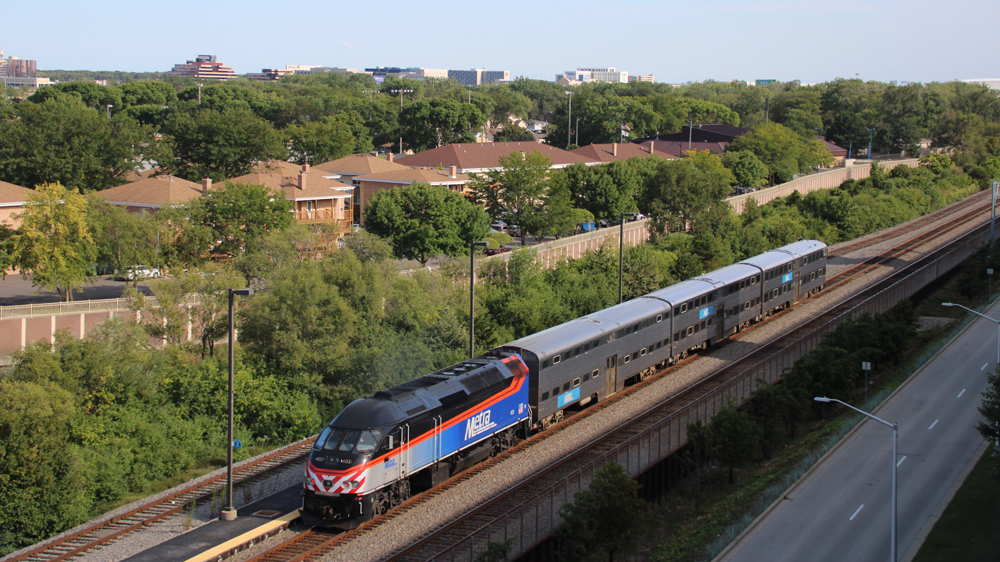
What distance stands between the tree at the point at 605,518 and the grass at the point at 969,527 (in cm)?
749

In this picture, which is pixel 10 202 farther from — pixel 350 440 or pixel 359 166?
pixel 350 440

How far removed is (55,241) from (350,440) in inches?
1276

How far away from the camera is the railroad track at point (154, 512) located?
2239 centimetres

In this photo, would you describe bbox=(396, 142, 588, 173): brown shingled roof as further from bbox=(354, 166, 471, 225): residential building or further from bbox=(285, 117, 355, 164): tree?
bbox=(354, 166, 471, 225): residential building

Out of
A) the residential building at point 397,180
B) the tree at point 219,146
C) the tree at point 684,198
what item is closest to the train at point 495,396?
the tree at point 684,198

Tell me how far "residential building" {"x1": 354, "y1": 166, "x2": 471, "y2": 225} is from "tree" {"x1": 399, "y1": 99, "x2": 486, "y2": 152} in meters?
45.3

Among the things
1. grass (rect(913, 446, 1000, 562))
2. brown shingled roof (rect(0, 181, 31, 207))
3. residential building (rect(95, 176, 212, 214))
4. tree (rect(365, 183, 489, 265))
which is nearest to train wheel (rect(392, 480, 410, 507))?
grass (rect(913, 446, 1000, 562))

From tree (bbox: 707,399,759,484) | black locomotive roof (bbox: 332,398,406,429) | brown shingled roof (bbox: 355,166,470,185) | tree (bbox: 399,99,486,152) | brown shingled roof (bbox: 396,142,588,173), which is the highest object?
tree (bbox: 399,99,486,152)

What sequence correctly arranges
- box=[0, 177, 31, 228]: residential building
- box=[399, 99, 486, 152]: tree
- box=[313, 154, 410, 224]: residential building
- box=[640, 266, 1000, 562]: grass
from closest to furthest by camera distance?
1. box=[640, 266, 1000, 562]: grass
2. box=[0, 177, 31, 228]: residential building
3. box=[313, 154, 410, 224]: residential building
4. box=[399, 99, 486, 152]: tree

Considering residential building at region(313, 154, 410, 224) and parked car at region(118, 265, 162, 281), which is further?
residential building at region(313, 154, 410, 224)

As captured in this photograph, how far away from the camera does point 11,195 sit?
61.8m

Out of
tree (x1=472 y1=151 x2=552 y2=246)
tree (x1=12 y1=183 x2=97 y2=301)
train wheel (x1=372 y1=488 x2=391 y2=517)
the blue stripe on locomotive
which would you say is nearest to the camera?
train wheel (x1=372 y1=488 x2=391 y2=517)

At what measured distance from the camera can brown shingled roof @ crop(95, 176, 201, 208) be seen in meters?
62.4

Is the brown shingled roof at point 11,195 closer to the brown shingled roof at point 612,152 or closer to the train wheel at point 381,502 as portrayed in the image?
the train wheel at point 381,502
